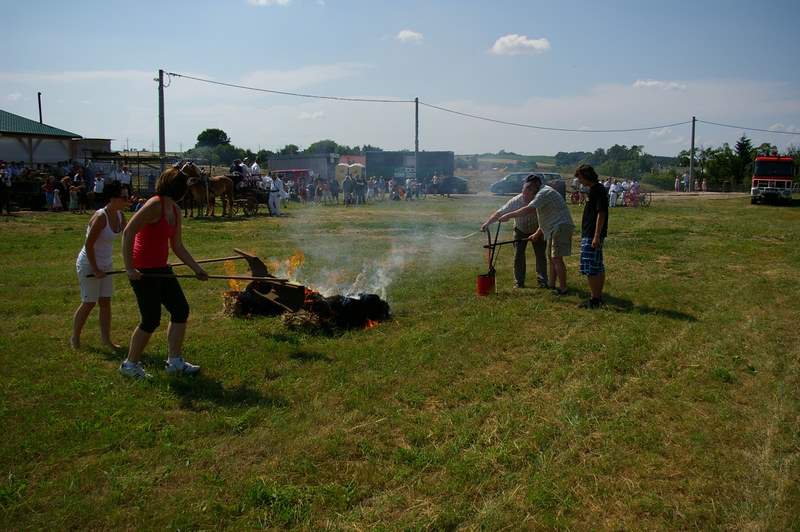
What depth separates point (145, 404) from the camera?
4488 mm

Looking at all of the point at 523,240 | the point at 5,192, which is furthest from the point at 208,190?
the point at 523,240

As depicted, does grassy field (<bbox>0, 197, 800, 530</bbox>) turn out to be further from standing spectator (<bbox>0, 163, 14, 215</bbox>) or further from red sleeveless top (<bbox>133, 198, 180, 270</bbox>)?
standing spectator (<bbox>0, 163, 14, 215</bbox>)

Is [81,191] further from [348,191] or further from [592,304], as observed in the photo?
[592,304]

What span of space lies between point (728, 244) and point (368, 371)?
39.6 feet

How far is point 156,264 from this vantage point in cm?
491

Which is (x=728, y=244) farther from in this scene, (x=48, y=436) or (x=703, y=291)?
(x=48, y=436)

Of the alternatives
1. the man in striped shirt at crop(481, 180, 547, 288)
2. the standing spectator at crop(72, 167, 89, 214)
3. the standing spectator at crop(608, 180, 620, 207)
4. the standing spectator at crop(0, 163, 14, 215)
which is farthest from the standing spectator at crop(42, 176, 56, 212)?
the standing spectator at crop(608, 180, 620, 207)

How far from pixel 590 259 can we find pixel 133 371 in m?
5.20

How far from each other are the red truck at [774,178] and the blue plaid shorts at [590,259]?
27945mm

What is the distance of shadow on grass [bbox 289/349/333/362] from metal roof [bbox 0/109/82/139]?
1124 inches

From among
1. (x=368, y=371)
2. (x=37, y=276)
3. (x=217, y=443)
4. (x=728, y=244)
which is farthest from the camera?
(x=728, y=244)

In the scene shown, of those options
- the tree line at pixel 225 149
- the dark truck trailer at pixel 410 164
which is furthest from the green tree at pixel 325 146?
the dark truck trailer at pixel 410 164

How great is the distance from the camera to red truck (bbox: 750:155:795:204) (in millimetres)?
29672

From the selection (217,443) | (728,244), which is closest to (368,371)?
(217,443)
